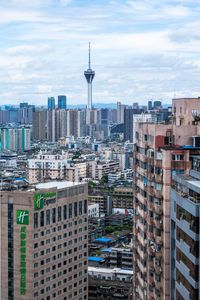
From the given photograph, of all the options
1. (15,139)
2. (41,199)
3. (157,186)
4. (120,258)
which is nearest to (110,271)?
(120,258)

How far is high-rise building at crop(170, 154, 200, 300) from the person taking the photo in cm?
740

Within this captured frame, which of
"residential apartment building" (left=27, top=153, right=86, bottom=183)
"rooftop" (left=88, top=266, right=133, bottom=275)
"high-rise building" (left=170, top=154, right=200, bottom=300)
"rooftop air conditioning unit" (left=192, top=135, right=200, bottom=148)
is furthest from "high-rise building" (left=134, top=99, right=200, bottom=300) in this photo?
"residential apartment building" (left=27, top=153, right=86, bottom=183)

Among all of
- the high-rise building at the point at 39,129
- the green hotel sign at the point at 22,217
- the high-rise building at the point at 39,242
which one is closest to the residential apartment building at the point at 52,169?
the high-rise building at the point at 39,242

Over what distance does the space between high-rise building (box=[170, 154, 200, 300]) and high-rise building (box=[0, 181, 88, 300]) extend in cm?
1021

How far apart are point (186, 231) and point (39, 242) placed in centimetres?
1181

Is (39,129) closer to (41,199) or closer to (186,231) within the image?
(41,199)

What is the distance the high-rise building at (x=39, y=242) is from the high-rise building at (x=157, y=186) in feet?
24.5

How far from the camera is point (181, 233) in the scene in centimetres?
812

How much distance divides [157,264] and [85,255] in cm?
1153

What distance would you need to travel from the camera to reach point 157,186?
10102mm

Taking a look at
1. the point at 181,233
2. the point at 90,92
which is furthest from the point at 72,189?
the point at 90,92

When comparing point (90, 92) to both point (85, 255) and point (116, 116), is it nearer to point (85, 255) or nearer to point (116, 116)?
point (116, 116)

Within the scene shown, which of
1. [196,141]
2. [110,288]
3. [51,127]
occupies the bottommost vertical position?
[110,288]

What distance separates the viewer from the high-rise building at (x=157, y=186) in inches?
385
